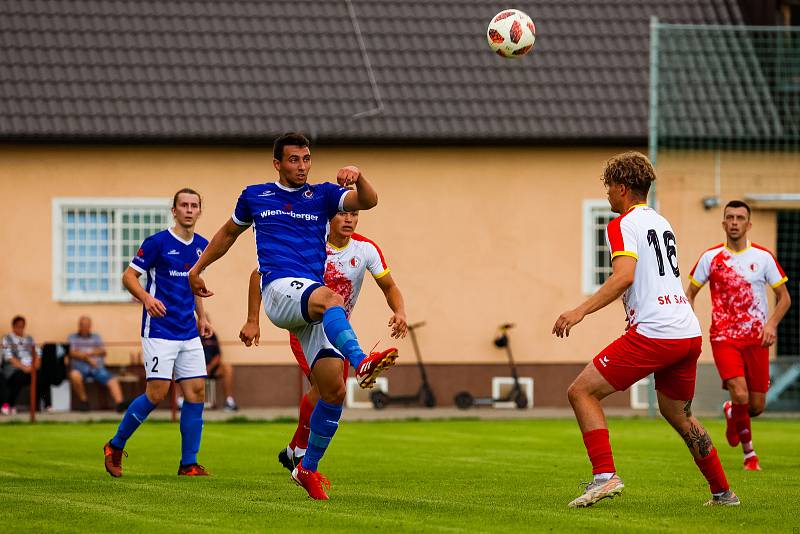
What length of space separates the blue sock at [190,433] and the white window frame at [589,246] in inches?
502

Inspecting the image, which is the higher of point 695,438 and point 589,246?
point 589,246

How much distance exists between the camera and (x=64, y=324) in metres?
22.7

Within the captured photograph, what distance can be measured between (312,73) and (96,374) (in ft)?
19.7

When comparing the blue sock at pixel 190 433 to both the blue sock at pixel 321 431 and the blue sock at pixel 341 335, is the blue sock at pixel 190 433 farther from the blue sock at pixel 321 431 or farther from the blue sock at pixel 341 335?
the blue sock at pixel 341 335

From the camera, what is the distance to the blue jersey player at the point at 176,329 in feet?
38.1

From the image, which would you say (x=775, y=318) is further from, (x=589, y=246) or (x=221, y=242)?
(x=589, y=246)

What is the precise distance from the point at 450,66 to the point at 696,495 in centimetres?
1484

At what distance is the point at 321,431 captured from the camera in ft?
31.2

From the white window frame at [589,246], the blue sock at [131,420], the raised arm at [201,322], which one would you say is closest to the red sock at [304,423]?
the raised arm at [201,322]

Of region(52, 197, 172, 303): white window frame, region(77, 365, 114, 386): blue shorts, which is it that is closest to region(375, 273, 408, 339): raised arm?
region(77, 365, 114, 386): blue shorts

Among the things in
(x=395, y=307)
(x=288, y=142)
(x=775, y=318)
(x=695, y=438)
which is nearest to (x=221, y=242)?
(x=288, y=142)

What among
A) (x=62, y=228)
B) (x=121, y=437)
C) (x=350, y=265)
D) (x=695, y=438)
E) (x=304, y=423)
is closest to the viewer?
(x=695, y=438)

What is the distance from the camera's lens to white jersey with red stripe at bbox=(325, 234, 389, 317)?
11617 mm

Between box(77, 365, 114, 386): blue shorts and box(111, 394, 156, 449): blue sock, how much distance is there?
10.4 m
